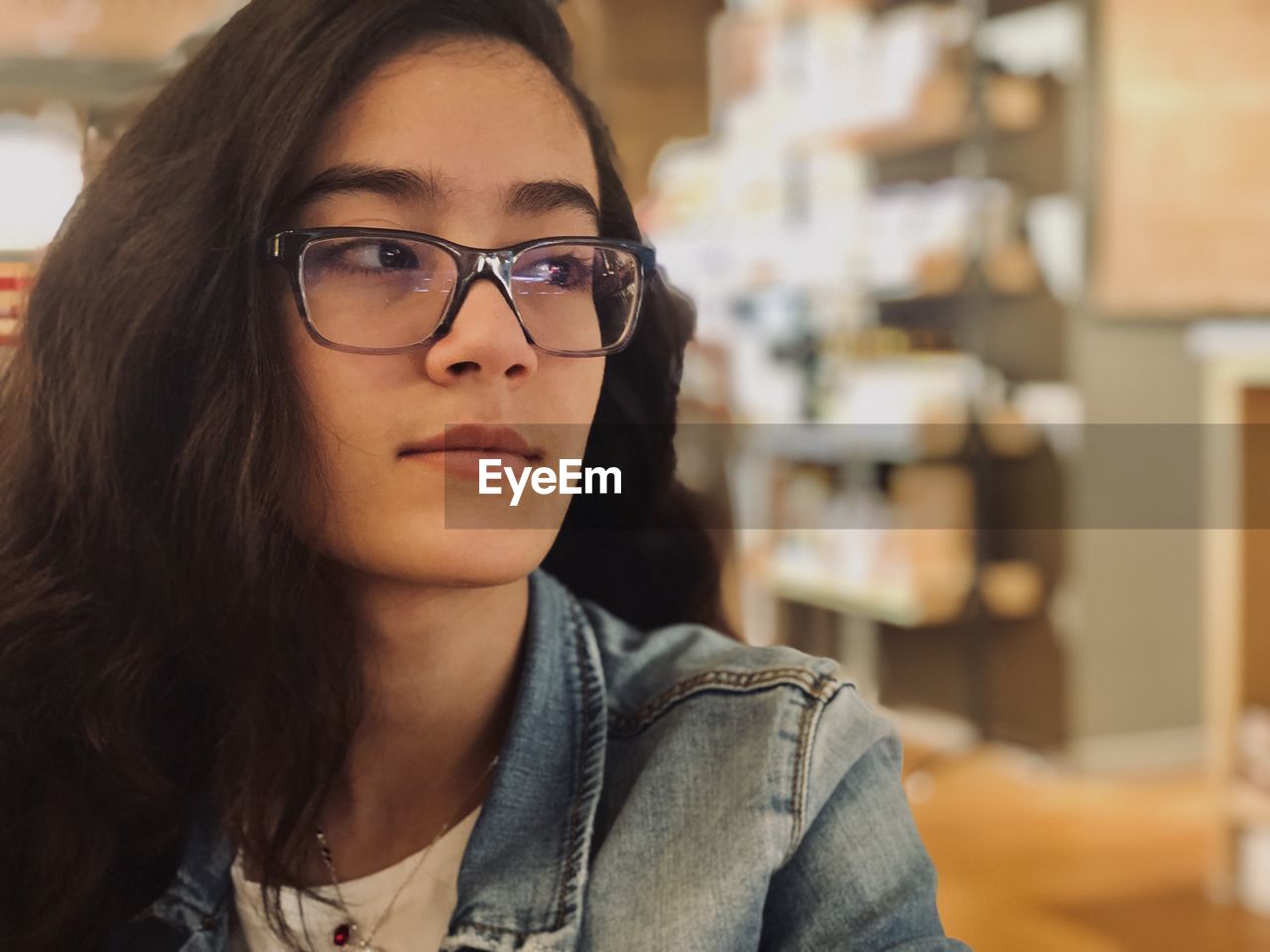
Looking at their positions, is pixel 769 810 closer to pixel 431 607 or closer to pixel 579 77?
pixel 431 607

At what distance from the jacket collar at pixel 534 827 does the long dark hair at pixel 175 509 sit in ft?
0.10

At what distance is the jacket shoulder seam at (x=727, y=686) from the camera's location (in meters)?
0.83

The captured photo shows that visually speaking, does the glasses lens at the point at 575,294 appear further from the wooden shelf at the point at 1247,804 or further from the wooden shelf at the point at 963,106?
the wooden shelf at the point at 963,106

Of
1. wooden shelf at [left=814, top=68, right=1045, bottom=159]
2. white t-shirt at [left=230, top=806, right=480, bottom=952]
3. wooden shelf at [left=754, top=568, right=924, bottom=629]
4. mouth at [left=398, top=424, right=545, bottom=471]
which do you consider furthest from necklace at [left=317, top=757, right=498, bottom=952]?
wooden shelf at [left=814, top=68, right=1045, bottom=159]

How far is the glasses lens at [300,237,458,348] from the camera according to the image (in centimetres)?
74

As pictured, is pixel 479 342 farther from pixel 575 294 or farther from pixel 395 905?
pixel 395 905

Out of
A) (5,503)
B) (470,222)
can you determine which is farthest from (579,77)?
(5,503)

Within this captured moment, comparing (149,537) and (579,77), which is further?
(579,77)

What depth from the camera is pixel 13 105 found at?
0.87 metres

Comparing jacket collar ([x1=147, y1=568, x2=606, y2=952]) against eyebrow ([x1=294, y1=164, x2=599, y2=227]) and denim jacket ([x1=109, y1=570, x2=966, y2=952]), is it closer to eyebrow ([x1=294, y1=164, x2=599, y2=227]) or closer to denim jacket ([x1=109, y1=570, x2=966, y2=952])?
denim jacket ([x1=109, y1=570, x2=966, y2=952])

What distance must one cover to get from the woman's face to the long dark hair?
21mm

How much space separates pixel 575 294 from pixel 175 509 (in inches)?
10.9

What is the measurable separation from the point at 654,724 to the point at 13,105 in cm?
59

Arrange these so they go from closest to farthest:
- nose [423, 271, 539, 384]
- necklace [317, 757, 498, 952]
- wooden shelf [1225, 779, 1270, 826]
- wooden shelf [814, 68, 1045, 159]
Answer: nose [423, 271, 539, 384] → necklace [317, 757, 498, 952] → wooden shelf [1225, 779, 1270, 826] → wooden shelf [814, 68, 1045, 159]
